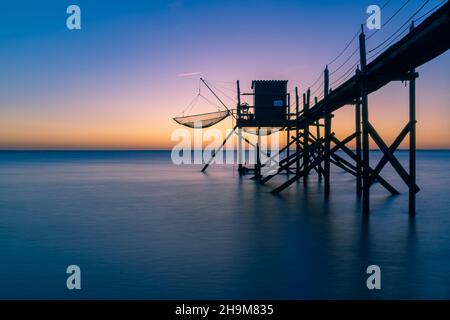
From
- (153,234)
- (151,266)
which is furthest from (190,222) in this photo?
(151,266)

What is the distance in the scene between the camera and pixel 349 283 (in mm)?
8375

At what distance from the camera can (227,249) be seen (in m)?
11.5

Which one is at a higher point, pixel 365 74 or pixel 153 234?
pixel 365 74

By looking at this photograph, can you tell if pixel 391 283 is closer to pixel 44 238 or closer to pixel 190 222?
pixel 190 222

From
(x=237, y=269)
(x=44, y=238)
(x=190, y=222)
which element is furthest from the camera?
(x=190, y=222)

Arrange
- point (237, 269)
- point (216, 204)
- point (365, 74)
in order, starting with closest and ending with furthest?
point (237, 269) → point (365, 74) → point (216, 204)

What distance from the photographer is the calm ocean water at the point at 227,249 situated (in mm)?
8203

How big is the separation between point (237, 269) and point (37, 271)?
14.3ft

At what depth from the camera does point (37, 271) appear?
963cm

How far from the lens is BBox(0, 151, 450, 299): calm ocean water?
8203mm

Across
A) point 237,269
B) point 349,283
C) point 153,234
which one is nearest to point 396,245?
point 349,283

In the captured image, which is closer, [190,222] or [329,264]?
[329,264]

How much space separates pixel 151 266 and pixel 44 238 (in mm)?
5226

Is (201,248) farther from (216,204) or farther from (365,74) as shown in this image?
(216,204)
